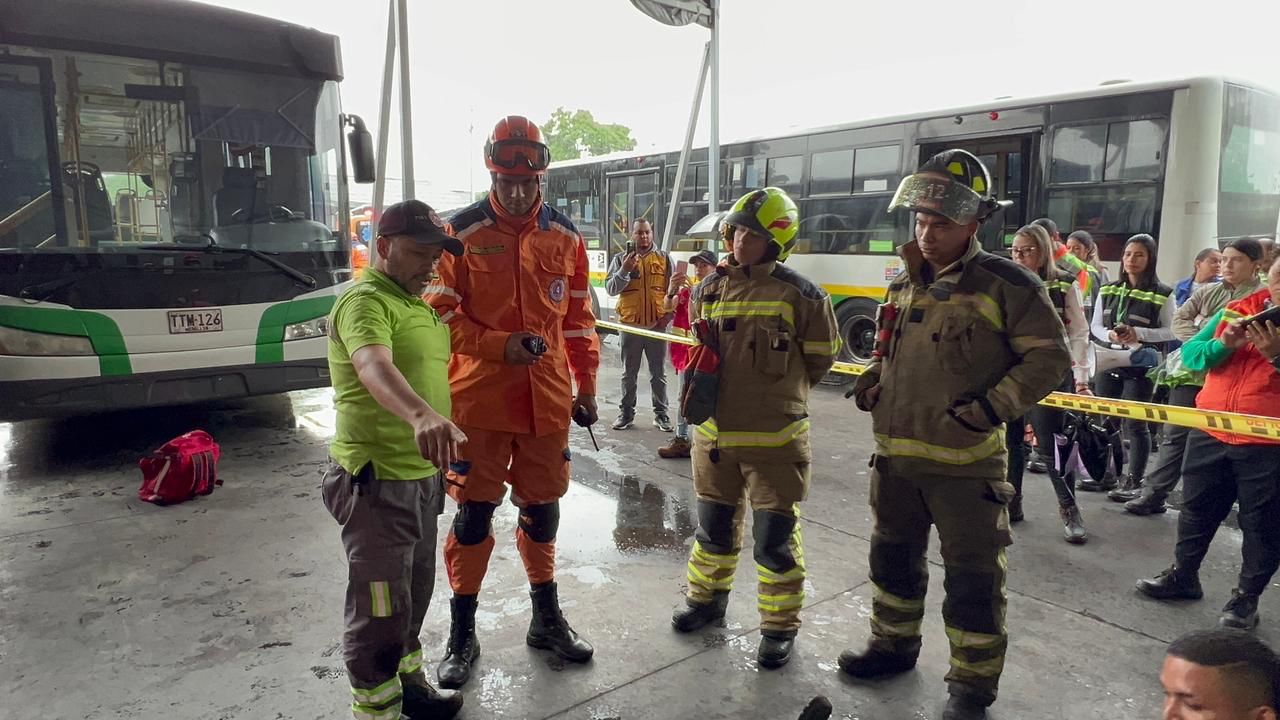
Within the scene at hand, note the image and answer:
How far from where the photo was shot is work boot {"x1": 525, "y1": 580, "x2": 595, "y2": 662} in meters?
3.11

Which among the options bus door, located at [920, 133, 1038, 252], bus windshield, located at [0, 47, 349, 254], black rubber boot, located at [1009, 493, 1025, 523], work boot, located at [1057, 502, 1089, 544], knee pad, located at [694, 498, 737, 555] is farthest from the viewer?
bus door, located at [920, 133, 1038, 252]

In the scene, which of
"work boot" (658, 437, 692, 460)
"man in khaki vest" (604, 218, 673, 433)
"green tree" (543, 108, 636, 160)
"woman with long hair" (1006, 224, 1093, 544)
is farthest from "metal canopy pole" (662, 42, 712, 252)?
"green tree" (543, 108, 636, 160)

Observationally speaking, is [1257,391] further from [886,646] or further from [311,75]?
[311,75]

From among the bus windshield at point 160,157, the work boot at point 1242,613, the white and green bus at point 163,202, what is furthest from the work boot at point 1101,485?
the bus windshield at point 160,157

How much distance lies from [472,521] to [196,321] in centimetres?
356

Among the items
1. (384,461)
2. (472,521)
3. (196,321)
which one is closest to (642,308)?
(196,321)

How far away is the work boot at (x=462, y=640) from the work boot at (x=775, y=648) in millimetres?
1123

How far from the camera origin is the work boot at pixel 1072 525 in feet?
14.5

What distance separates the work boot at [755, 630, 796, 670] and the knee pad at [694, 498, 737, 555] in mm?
373

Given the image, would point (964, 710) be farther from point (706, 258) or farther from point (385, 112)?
point (385, 112)

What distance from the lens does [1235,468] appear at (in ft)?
11.2

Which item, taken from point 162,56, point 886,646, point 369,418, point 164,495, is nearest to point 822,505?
point 886,646

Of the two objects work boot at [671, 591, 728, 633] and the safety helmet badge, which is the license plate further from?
the safety helmet badge

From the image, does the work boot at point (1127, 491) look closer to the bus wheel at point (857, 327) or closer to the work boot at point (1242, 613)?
the work boot at point (1242, 613)
